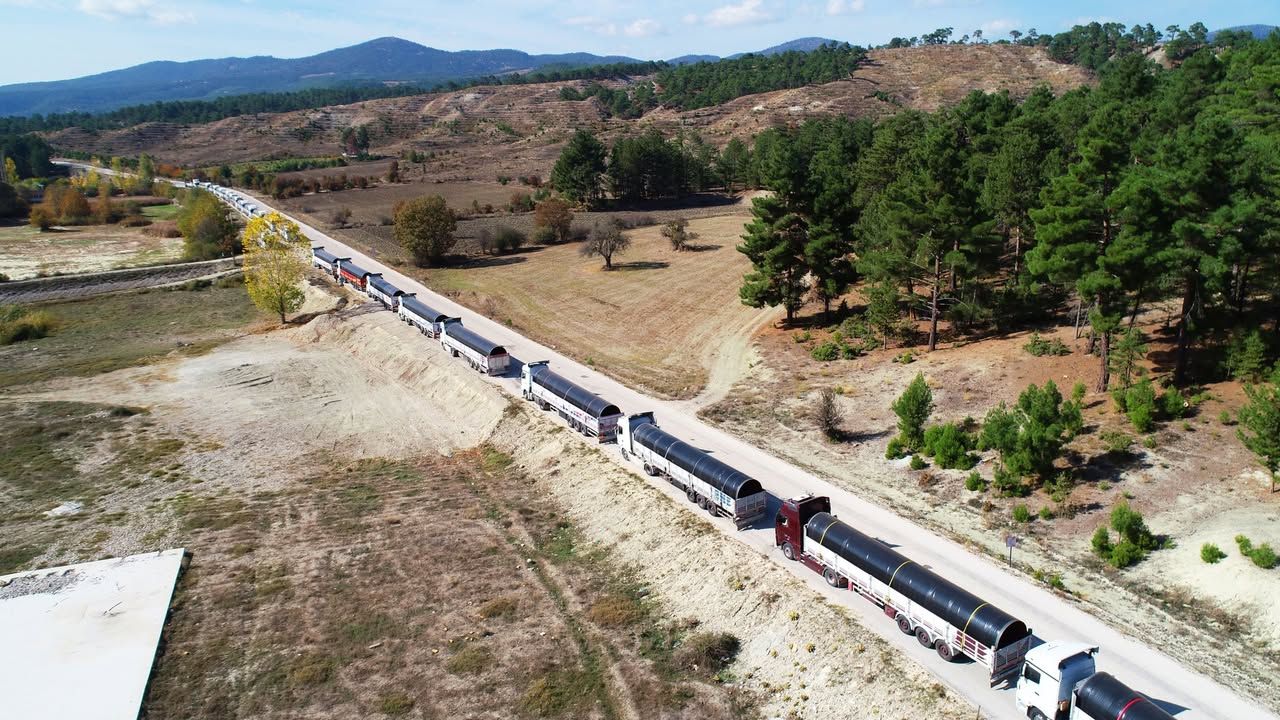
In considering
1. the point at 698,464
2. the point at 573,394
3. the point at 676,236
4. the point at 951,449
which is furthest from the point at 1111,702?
the point at 676,236

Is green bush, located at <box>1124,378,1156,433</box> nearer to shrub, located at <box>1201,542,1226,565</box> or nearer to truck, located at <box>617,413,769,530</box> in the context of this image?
shrub, located at <box>1201,542,1226,565</box>

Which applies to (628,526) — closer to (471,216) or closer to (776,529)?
(776,529)

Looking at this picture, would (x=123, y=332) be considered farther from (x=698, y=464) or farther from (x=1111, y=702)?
(x=1111, y=702)

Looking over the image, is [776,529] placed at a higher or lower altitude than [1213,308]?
lower

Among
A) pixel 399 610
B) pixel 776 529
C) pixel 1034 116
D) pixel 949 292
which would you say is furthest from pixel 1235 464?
pixel 1034 116

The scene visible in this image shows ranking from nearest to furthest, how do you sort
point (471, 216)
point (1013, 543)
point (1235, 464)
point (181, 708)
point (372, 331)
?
1. point (181, 708)
2. point (1013, 543)
3. point (1235, 464)
4. point (372, 331)
5. point (471, 216)

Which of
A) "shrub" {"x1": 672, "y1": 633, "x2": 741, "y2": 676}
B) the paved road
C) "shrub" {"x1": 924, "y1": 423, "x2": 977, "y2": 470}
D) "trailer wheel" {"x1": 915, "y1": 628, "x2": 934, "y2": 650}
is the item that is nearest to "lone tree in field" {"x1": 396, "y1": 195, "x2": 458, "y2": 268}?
the paved road

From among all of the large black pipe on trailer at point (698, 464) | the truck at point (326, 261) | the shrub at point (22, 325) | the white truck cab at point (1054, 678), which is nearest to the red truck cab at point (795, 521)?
the large black pipe on trailer at point (698, 464)
